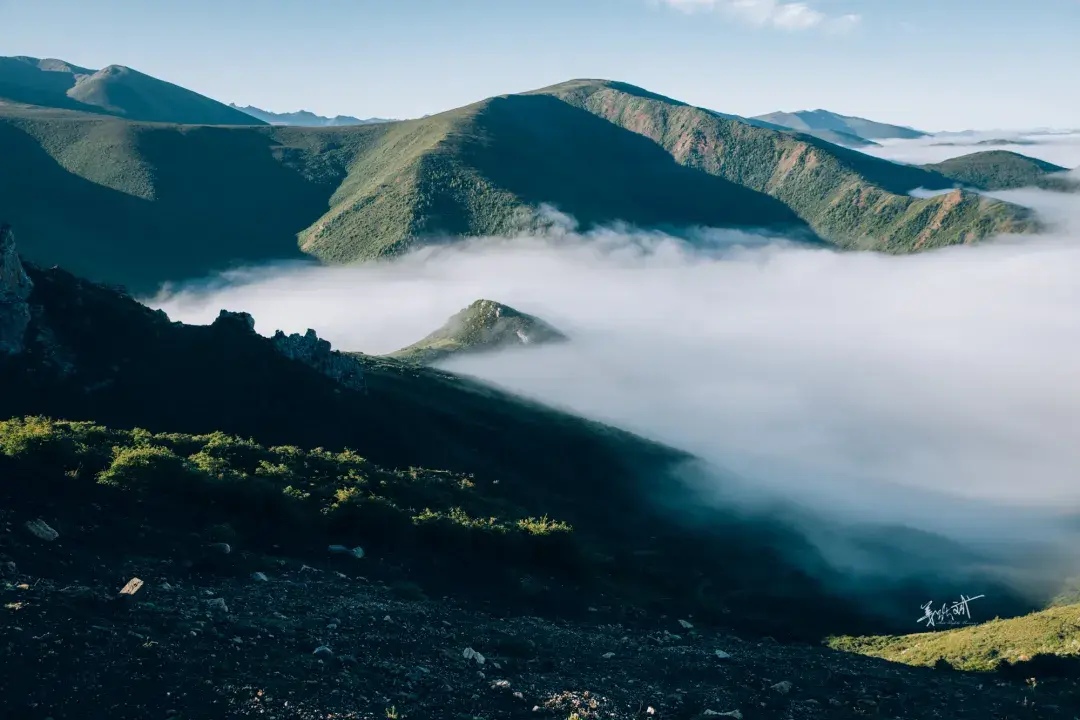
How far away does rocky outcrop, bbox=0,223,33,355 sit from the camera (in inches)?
1908

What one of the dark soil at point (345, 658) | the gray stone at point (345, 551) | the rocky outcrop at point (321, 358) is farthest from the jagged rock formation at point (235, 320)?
the dark soil at point (345, 658)

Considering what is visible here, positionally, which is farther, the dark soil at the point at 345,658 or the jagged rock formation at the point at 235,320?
the jagged rock formation at the point at 235,320

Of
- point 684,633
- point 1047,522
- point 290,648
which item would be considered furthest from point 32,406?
point 1047,522

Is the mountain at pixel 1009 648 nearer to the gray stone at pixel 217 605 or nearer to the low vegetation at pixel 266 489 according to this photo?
the low vegetation at pixel 266 489

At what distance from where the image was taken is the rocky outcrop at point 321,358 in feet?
227

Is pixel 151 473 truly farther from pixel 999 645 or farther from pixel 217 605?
pixel 999 645

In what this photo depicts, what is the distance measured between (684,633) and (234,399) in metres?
41.9
